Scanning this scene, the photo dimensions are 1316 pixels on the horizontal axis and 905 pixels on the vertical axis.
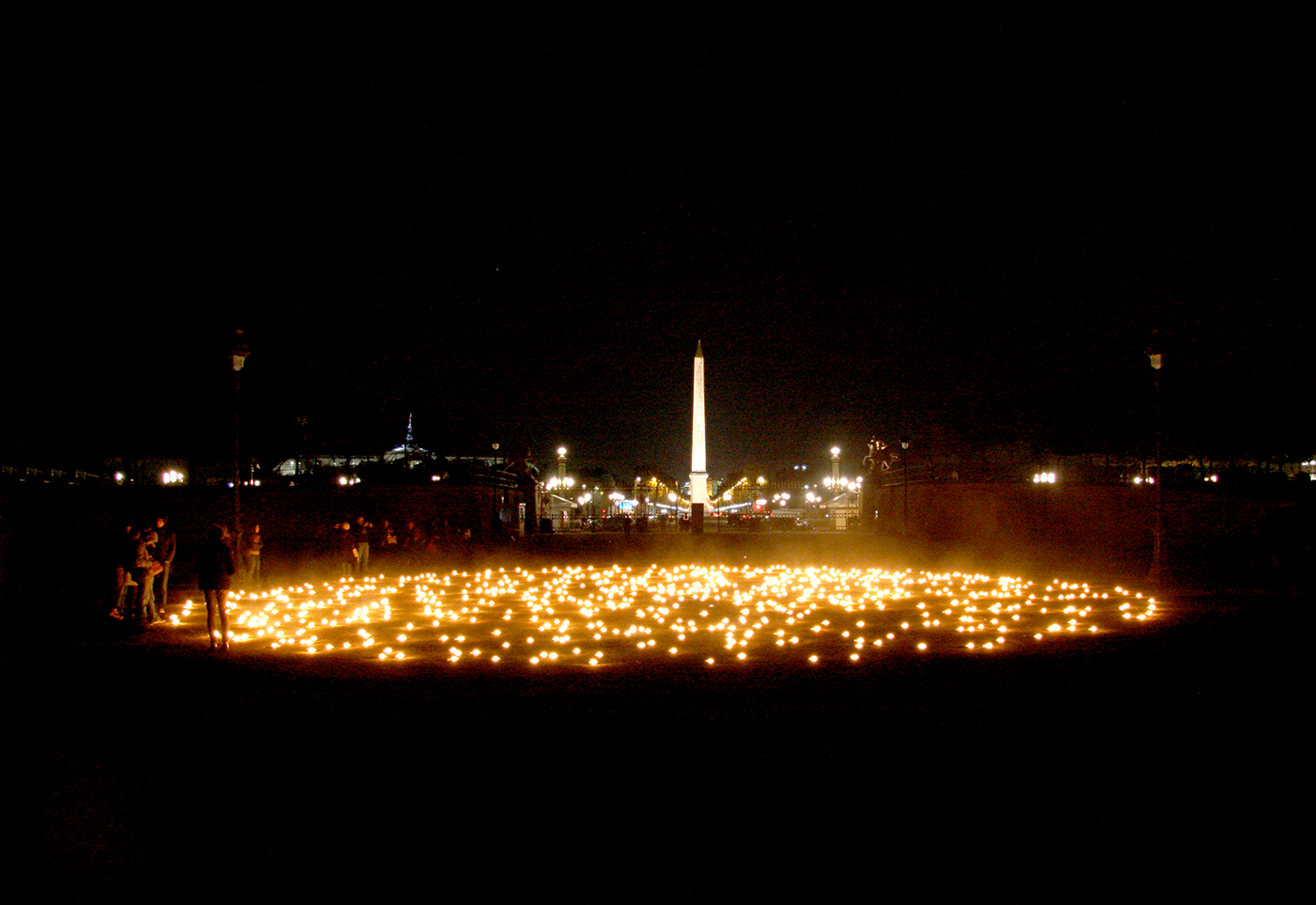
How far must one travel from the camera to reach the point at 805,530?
5588 centimetres

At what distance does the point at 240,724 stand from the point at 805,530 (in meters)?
48.4

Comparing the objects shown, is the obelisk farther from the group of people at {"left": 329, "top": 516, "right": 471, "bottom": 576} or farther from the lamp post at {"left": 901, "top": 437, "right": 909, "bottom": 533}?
the group of people at {"left": 329, "top": 516, "right": 471, "bottom": 576}

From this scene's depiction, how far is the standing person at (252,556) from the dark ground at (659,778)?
11366 mm

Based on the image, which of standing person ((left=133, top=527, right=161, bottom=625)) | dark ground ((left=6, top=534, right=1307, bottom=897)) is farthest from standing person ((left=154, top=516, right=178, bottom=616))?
dark ground ((left=6, top=534, right=1307, bottom=897))

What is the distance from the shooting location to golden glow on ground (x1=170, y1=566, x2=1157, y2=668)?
14.0 meters

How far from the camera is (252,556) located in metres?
23.4

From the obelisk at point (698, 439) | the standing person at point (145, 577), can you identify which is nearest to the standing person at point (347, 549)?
the standing person at point (145, 577)

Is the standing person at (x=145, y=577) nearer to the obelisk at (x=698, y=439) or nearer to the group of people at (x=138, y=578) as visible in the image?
the group of people at (x=138, y=578)

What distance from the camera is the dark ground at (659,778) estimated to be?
5547mm

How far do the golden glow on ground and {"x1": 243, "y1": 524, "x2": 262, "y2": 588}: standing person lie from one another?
0.75 metres

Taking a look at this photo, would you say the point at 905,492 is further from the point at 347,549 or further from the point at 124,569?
the point at 124,569

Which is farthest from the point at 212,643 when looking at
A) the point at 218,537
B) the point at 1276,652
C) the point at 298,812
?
the point at 1276,652

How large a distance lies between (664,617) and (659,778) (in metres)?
11.0

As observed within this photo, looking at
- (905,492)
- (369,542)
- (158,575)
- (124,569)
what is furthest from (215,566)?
(905,492)
